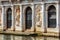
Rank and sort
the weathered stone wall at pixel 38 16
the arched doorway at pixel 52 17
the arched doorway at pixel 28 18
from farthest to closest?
the arched doorway at pixel 28 18 < the weathered stone wall at pixel 38 16 < the arched doorway at pixel 52 17

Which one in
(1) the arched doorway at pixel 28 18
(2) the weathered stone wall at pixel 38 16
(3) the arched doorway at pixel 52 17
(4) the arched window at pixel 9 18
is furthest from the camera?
(4) the arched window at pixel 9 18

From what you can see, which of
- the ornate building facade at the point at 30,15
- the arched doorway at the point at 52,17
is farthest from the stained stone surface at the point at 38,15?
the arched doorway at the point at 52,17

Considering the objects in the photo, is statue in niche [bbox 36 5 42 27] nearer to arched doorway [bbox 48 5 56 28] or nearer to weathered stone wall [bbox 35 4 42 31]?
weathered stone wall [bbox 35 4 42 31]

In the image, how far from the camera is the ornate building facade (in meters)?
19.5

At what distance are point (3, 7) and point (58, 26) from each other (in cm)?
602

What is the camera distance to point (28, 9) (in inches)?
827

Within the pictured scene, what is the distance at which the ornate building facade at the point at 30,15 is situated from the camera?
768 inches

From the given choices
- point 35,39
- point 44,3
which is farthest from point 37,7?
point 35,39

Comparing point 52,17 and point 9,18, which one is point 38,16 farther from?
point 9,18

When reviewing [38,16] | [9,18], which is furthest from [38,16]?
[9,18]

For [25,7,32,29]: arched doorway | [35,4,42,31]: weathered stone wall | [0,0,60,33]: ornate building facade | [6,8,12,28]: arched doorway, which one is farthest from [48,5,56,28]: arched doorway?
[6,8,12,28]: arched doorway

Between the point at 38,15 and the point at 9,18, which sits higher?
the point at 38,15

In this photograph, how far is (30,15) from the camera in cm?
2089

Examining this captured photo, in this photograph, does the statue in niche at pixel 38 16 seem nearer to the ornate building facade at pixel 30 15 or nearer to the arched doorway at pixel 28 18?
the ornate building facade at pixel 30 15
